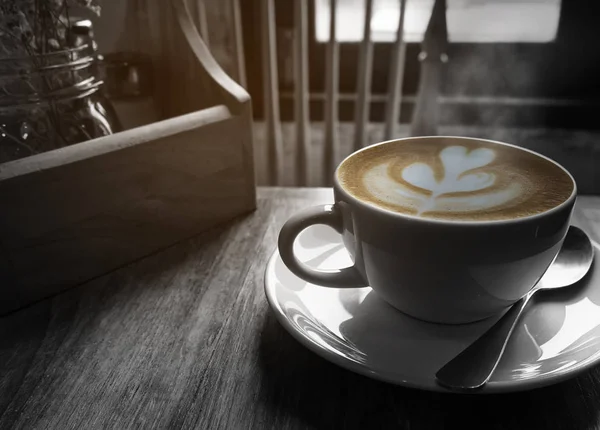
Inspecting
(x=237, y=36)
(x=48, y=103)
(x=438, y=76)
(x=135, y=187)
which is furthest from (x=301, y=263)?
(x=438, y=76)

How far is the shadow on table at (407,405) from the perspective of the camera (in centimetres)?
33

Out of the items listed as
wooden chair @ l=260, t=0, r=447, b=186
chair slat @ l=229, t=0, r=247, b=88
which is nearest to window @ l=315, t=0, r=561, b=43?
wooden chair @ l=260, t=0, r=447, b=186

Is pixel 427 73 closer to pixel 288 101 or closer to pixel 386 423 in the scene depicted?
pixel 288 101

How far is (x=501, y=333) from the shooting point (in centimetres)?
38

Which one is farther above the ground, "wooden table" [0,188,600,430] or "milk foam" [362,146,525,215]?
"milk foam" [362,146,525,215]

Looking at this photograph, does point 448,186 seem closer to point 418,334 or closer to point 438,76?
point 418,334

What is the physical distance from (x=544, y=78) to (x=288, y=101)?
843 mm

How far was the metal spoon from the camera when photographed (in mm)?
325

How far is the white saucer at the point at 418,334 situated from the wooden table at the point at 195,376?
24 millimetres

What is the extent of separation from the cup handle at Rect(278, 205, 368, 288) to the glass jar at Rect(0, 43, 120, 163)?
0.28 meters

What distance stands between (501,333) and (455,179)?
0.15m

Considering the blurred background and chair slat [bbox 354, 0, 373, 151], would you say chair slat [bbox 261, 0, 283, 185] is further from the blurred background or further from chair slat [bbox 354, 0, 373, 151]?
chair slat [bbox 354, 0, 373, 151]

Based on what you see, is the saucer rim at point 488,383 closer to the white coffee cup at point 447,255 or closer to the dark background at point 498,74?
the white coffee cup at point 447,255

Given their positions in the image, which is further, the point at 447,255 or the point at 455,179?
the point at 455,179
